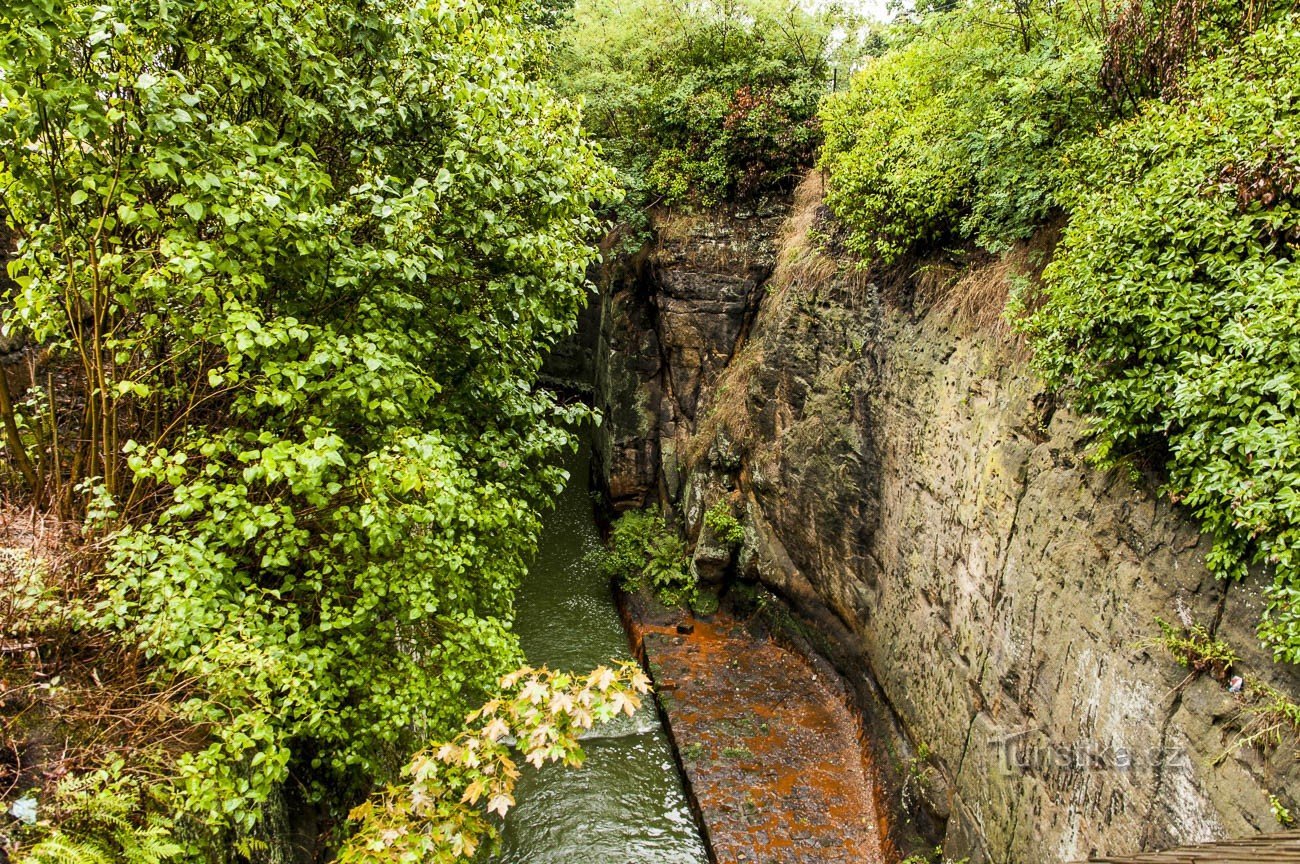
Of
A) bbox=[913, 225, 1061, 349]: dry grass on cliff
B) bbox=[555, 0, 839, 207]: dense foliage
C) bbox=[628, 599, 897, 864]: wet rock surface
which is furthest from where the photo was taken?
bbox=[555, 0, 839, 207]: dense foliage

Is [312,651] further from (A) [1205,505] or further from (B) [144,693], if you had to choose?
(A) [1205,505]

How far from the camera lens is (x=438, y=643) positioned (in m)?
5.22

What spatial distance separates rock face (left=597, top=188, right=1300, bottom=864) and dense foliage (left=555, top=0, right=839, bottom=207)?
123cm

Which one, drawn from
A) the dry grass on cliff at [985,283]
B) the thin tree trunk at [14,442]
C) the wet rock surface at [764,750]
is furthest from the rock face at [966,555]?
the thin tree trunk at [14,442]

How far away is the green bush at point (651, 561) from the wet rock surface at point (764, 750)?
1054 mm

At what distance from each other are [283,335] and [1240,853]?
5.37 m

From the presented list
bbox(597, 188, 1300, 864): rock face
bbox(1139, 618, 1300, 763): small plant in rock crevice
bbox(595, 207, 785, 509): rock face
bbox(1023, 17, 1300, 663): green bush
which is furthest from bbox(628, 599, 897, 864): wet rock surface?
bbox(1023, 17, 1300, 663): green bush

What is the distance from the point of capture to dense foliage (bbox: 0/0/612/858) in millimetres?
3531

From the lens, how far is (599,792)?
8703 millimetres

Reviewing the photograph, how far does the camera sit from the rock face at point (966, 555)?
4.18m

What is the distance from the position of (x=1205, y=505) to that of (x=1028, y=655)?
2293 millimetres

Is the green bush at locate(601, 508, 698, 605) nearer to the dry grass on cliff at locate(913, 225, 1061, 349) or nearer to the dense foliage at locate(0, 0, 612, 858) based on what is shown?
the dry grass on cliff at locate(913, 225, 1061, 349)

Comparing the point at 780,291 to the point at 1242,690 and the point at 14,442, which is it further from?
the point at 14,442

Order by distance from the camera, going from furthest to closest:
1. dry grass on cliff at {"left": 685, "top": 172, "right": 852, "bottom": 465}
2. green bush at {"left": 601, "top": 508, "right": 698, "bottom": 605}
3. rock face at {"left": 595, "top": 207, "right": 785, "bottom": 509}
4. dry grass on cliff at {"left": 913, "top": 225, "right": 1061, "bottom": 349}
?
rock face at {"left": 595, "top": 207, "right": 785, "bottom": 509}, green bush at {"left": 601, "top": 508, "right": 698, "bottom": 605}, dry grass on cliff at {"left": 685, "top": 172, "right": 852, "bottom": 465}, dry grass on cliff at {"left": 913, "top": 225, "right": 1061, "bottom": 349}
